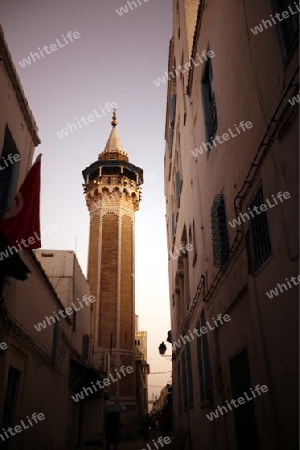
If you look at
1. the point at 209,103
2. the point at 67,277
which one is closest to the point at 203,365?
the point at 209,103

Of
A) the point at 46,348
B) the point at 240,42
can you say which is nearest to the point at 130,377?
the point at 46,348

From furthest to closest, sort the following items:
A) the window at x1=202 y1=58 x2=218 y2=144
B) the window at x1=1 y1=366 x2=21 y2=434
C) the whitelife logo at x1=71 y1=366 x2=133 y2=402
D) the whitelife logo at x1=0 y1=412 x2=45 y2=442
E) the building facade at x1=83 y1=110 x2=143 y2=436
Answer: the building facade at x1=83 y1=110 x2=143 y2=436 → the whitelife logo at x1=71 y1=366 x2=133 y2=402 → the window at x1=202 y1=58 x2=218 y2=144 → the window at x1=1 y1=366 x2=21 y2=434 → the whitelife logo at x1=0 y1=412 x2=45 y2=442

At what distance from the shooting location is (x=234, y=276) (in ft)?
18.0

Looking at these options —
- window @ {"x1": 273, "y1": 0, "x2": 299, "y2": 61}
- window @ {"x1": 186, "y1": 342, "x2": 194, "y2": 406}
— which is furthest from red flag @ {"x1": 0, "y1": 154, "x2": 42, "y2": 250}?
window @ {"x1": 186, "y1": 342, "x2": 194, "y2": 406}

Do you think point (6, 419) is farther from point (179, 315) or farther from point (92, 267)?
point (92, 267)

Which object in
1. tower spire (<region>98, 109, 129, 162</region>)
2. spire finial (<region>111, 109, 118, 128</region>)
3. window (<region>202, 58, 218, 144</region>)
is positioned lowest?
window (<region>202, 58, 218, 144</region>)

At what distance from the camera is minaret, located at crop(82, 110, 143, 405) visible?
91.7ft

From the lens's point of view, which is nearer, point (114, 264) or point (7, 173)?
point (7, 173)

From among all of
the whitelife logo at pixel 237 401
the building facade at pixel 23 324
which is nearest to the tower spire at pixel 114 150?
the building facade at pixel 23 324

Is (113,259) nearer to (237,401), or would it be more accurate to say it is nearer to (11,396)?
(11,396)

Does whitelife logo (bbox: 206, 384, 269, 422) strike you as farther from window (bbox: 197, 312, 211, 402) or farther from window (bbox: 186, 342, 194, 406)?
window (bbox: 186, 342, 194, 406)

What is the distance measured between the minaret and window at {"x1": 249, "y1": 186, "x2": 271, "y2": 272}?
22655 mm

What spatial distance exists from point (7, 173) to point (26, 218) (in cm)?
155

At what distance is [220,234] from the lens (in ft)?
20.6
